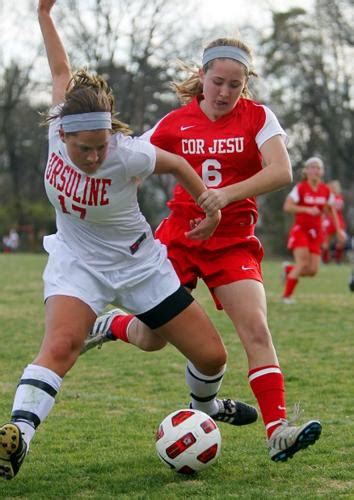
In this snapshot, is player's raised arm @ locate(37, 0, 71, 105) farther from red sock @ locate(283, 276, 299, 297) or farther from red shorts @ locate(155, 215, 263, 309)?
red sock @ locate(283, 276, 299, 297)

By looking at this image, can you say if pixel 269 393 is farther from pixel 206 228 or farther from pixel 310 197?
pixel 310 197

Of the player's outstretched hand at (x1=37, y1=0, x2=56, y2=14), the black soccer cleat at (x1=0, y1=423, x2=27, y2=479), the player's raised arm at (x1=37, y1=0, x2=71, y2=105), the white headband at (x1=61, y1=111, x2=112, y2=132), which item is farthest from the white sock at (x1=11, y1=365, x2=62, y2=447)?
the player's outstretched hand at (x1=37, y1=0, x2=56, y2=14)

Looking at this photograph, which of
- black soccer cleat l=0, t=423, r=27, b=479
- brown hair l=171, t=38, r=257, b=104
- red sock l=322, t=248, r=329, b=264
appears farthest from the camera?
red sock l=322, t=248, r=329, b=264

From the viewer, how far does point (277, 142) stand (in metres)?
4.64

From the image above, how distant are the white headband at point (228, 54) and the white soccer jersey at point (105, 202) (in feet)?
2.39

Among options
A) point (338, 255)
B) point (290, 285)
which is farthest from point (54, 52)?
point (338, 255)

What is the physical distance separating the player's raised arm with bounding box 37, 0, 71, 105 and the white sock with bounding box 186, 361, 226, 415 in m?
1.63

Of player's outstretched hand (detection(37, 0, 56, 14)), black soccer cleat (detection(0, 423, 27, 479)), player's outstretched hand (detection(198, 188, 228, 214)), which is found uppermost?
player's outstretched hand (detection(37, 0, 56, 14))

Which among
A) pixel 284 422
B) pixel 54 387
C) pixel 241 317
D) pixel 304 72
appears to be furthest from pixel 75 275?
pixel 304 72

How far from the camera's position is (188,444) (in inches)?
169

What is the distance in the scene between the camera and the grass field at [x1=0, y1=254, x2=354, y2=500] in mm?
4109

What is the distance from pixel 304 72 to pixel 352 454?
4122 centimetres

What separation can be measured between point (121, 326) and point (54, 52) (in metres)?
1.65

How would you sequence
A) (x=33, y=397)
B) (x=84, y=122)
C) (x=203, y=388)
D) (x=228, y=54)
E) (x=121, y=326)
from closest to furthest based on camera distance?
(x=33, y=397)
(x=84, y=122)
(x=228, y=54)
(x=203, y=388)
(x=121, y=326)
